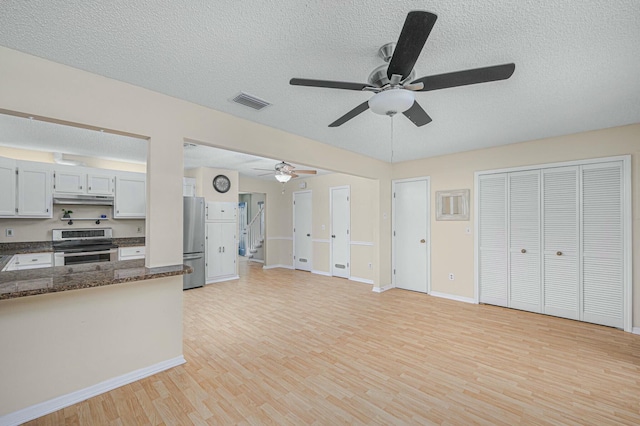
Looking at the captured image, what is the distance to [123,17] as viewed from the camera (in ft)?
5.08

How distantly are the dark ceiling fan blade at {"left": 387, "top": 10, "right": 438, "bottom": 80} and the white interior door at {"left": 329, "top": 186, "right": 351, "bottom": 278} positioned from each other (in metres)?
4.92

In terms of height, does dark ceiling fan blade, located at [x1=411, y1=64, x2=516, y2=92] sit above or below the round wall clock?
above

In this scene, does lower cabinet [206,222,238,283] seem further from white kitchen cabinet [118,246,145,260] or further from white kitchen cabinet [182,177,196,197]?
white kitchen cabinet [118,246,145,260]

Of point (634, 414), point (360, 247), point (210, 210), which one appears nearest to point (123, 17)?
point (634, 414)

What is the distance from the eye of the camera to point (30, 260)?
396cm

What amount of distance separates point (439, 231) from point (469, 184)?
94 cm

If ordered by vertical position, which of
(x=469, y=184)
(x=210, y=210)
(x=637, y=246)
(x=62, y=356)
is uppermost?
(x=469, y=184)

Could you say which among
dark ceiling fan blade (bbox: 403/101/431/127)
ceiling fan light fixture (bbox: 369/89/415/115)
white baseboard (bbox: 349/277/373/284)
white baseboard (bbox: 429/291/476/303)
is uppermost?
dark ceiling fan blade (bbox: 403/101/431/127)

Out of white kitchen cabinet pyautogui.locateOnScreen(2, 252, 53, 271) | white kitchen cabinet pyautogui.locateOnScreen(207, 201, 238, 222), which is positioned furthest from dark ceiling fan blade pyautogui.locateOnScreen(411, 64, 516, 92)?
white kitchen cabinet pyautogui.locateOnScreen(2, 252, 53, 271)

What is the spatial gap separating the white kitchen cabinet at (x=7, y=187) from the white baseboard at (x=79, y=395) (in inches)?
141

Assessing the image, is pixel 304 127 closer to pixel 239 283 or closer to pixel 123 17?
pixel 123 17

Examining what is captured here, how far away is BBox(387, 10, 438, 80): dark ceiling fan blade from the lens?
1197 millimetres

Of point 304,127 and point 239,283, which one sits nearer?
point 304,127

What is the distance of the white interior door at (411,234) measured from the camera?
505 cm
